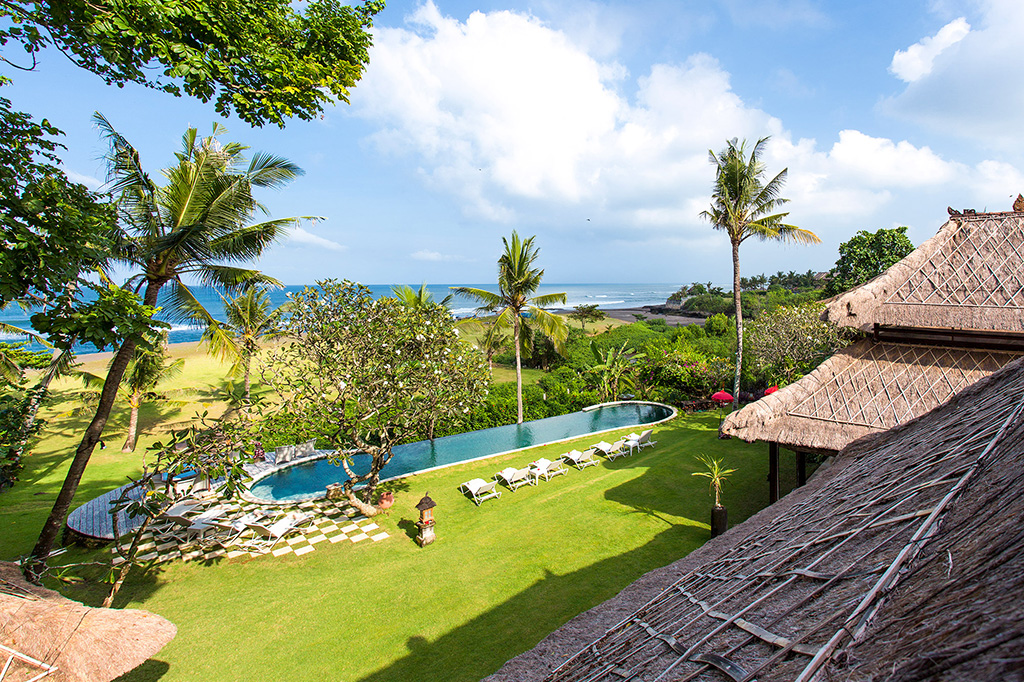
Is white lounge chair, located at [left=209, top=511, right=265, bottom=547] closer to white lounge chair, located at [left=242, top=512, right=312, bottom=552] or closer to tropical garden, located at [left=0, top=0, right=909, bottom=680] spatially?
white lounge chair, located at [left=242, top=512, right=312, bottom=552]

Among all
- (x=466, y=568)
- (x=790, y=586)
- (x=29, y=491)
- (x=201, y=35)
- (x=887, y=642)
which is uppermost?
(x=201, y=35)

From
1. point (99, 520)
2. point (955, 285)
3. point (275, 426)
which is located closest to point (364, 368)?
point (275, 426)

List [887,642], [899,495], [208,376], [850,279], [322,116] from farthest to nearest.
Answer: [850,279], [208,376], [322,116], [899,495], [887,642]

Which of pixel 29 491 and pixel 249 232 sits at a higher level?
pixel 249 232

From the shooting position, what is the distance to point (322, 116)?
533 centimetres

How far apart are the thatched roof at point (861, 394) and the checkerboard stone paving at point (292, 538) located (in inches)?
296

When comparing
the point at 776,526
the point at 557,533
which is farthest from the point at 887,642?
the point at 557,533

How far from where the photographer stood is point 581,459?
12.5 meters

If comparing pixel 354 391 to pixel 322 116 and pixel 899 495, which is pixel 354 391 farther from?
pixel 899 495

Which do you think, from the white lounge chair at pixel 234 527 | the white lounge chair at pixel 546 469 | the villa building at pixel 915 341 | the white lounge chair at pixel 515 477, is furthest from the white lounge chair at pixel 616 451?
the white lounge chair at pixel 234 527

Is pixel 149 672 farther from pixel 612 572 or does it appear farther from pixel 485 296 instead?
pixel 485 296

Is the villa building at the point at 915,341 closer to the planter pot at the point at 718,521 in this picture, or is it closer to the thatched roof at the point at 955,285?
the thatched roof at the point at 955,285

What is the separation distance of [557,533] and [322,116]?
7990 millimetres

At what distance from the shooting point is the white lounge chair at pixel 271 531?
835cm
